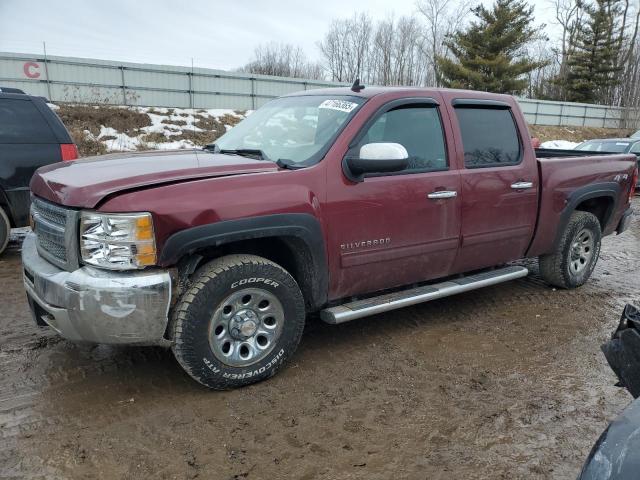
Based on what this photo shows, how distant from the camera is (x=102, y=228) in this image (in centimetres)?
269

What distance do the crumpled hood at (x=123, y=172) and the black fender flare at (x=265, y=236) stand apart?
329 mm

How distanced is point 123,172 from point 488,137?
2.99m

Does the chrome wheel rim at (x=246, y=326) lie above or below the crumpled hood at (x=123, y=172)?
below

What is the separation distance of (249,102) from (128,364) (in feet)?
69.4

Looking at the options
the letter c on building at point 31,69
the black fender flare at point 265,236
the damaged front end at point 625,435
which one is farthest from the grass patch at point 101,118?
the damaged front end at point 625,435

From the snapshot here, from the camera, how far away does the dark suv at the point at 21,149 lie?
5801mm

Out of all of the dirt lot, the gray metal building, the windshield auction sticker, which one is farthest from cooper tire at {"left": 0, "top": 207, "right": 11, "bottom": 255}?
the gray metal building

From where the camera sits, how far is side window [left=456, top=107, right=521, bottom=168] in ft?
13.5

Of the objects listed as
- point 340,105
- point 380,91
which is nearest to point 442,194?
point 380,91

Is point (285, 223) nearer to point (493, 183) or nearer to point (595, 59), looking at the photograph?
point (493, 183)

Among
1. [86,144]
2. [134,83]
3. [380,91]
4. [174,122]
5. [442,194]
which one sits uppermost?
[134,83]

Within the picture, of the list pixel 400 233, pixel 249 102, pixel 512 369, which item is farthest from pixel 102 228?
pixel 249 102

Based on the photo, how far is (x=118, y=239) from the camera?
105 inches

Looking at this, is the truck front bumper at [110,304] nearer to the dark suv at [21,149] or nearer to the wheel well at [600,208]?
the dark suv at [21,149]
